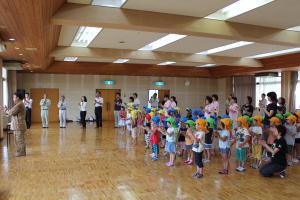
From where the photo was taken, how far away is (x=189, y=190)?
4637mm

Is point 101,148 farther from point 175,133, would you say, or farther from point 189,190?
point 189,190

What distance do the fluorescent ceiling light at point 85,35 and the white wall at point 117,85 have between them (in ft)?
22.6

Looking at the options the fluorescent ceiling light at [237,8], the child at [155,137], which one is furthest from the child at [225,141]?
the fluorescent ceiling light at [237,8]

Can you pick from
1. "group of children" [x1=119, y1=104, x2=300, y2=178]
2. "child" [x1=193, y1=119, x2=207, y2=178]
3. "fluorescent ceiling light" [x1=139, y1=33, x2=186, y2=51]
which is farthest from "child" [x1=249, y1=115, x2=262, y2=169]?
"fluorescent ceiling light" [x1=139, y1=33, x2=186, y2=51]

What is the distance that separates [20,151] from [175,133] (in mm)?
3979

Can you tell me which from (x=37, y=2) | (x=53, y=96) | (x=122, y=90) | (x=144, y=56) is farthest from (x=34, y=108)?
(x=37, y=2)

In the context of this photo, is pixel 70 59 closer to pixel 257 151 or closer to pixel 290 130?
pixel 257 151

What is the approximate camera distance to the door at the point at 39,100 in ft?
53.3

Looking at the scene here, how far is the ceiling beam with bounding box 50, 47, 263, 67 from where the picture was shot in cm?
1034

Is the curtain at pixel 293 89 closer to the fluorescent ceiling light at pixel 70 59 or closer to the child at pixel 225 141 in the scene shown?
the child at pixel 225 141

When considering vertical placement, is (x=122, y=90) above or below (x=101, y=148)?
above

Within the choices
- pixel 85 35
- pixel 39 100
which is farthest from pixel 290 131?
pixel 39 100

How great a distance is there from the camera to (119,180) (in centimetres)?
514

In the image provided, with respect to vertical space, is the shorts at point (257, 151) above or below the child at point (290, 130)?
below
